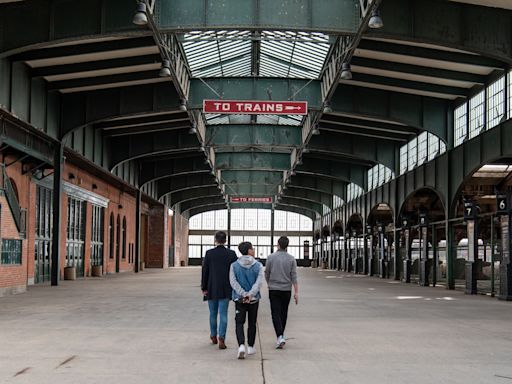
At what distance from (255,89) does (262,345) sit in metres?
18.6

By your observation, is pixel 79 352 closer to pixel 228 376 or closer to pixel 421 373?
pixel 228 376

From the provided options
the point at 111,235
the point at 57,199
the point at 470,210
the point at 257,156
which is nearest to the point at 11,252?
the point at 57,199

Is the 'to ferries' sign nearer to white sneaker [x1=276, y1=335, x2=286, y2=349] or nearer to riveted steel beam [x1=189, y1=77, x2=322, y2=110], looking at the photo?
riveted steel beam [x1=189, y1=77, x2=322, y2=110]

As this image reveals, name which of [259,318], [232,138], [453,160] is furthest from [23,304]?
[232,138]

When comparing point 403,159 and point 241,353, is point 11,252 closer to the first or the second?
point 241,353

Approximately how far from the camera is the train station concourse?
10.5 metres

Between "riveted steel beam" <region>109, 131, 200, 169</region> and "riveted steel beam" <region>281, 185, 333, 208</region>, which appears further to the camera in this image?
"riveted steel beam" <region>281, 185, 333, 208</region>

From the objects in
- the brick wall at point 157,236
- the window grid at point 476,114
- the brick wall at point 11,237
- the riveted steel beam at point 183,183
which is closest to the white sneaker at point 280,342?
the brick wall at point 11,237

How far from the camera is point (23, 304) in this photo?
61.8 feet

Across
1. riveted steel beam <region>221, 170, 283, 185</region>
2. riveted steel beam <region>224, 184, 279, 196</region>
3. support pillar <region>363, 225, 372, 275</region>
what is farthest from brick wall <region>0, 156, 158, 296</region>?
support pillar <region>363, 225, 372, 275</region>

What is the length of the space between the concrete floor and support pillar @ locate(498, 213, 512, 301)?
9.20ft

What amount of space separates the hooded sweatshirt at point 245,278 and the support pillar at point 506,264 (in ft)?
46.5

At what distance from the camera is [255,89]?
28.6m

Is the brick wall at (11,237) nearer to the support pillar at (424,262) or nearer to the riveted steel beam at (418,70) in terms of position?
the riveted steel beam at (418,70)
